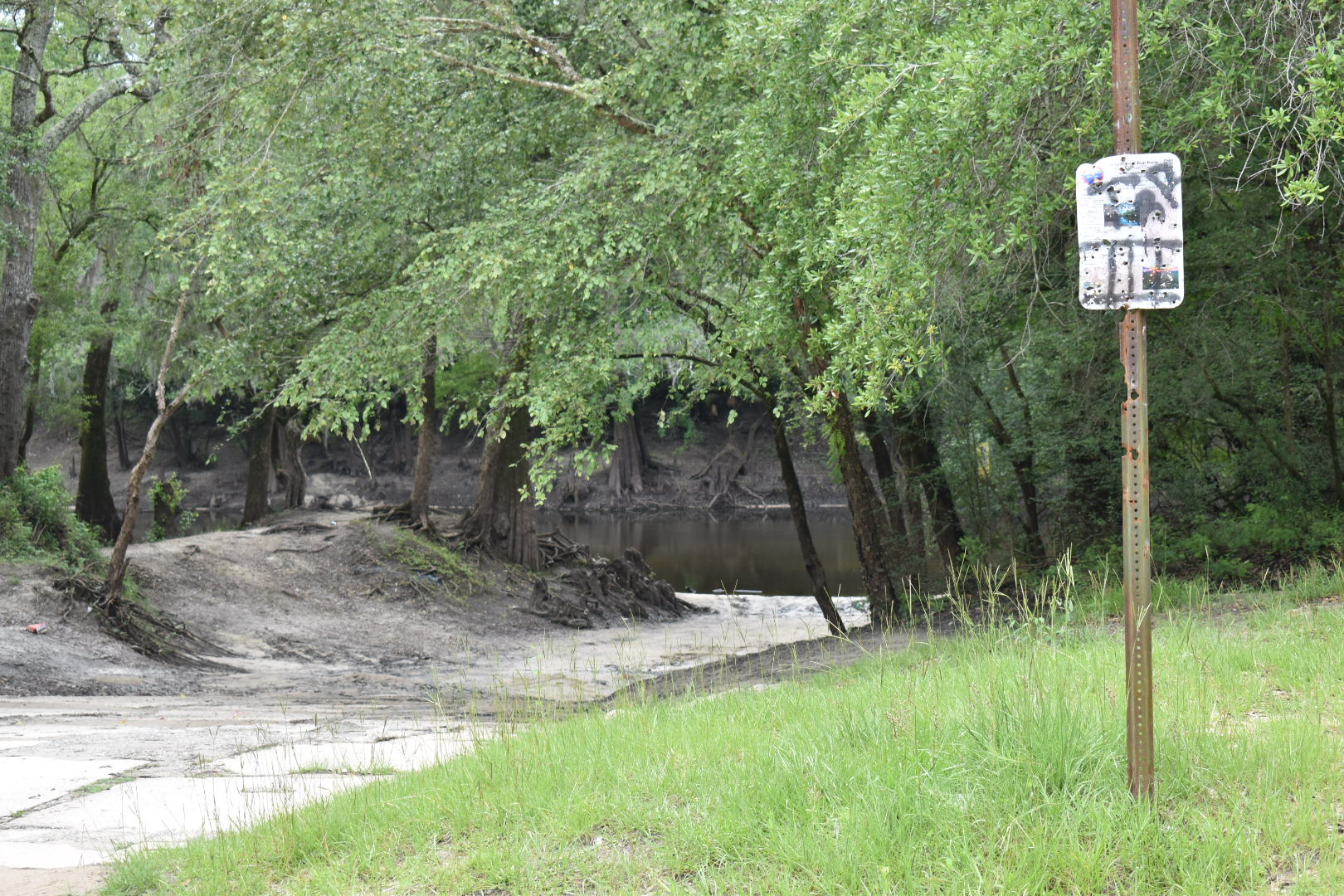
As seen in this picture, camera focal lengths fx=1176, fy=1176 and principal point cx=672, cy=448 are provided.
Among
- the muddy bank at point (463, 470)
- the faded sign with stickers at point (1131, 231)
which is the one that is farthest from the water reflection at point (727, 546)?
the faded sign with stickers at point (1131, 231)

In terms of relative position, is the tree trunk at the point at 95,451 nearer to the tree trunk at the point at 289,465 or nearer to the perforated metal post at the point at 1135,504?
the tree trunk at the point at 289,465

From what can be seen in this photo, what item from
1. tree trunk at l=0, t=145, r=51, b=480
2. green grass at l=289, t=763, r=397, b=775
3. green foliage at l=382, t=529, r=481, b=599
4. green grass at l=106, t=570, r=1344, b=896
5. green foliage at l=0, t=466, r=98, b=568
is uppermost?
tree trunk at l=0, t=145, r=51, b=480

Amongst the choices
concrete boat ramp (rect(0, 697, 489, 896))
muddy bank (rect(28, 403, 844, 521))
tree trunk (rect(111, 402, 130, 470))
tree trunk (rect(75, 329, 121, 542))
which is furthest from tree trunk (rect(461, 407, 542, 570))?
tree trunk (rect(111, 402, 130, 470))

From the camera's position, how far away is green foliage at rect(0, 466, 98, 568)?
14.1 meters

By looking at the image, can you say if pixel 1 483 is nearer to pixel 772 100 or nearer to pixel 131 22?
pixel 131 22

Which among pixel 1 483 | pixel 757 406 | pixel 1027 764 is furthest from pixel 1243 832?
pixel 757 406

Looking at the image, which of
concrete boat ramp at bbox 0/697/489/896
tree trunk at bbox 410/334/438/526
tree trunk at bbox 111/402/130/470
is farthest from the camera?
tree trunk at bbox 111/402/130/470

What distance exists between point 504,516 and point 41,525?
8.66m

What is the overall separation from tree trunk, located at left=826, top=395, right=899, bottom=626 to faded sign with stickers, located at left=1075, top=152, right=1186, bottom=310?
8524 mm

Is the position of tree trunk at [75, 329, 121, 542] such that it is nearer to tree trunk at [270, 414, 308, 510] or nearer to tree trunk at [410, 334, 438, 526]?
tree trunk at [270, 414, 308, 510]

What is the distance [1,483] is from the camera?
49.9ft

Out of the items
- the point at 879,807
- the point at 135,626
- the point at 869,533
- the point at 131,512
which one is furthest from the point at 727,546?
the point at 879,807

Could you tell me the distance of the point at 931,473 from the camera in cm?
1385

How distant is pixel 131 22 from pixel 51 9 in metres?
5.16
